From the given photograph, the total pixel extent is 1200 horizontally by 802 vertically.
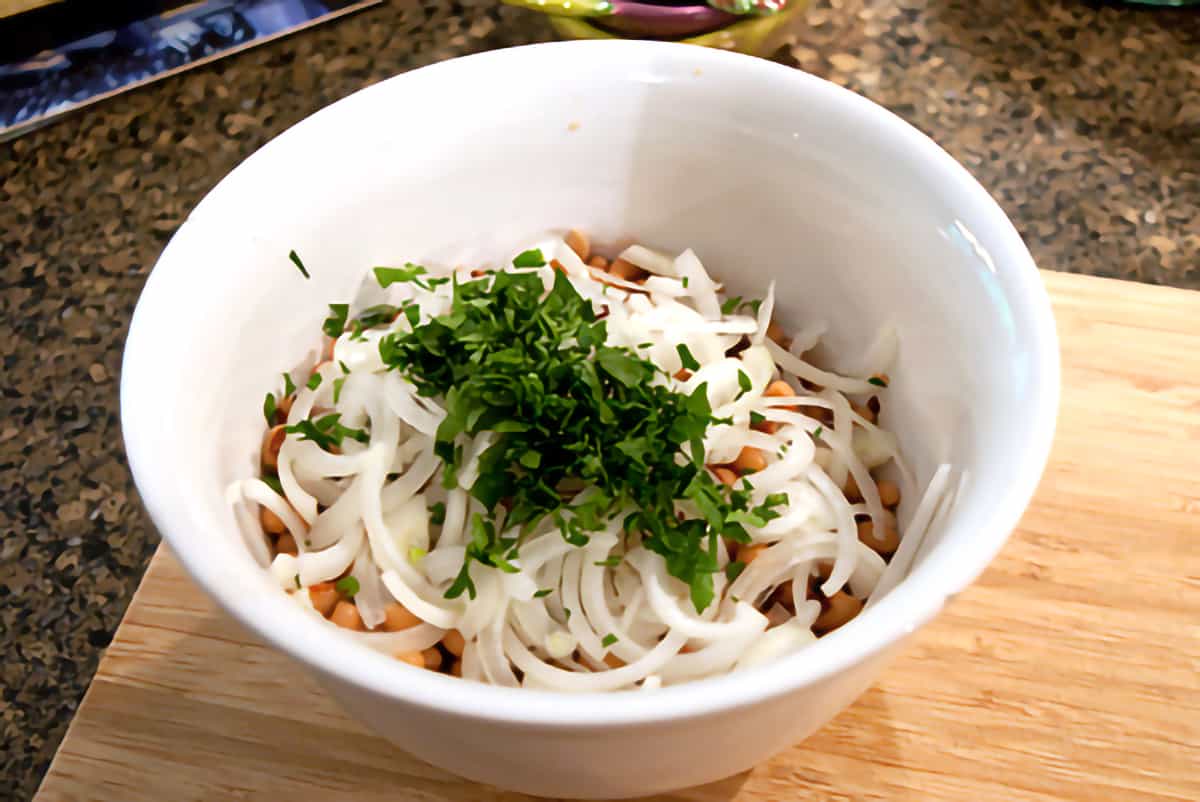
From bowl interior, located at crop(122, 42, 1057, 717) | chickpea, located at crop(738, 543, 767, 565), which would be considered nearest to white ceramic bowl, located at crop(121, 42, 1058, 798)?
bowl interior, located at crop(122, 42, 1057, 717)

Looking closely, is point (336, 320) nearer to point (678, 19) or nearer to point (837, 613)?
point (837, 613)

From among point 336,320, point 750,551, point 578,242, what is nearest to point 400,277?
point 336,320

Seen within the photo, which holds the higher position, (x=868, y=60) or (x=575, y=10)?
(x=575, y=10)

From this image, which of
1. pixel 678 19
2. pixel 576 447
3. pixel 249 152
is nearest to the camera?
pixel 576 447

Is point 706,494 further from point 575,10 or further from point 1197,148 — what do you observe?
point 1197,148

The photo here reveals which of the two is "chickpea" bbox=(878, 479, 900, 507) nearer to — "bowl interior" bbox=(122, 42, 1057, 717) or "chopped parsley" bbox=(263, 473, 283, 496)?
"bowl interior" bbox=(122, 42, 1057, 717)

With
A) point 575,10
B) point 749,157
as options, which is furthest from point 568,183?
point 575,10
